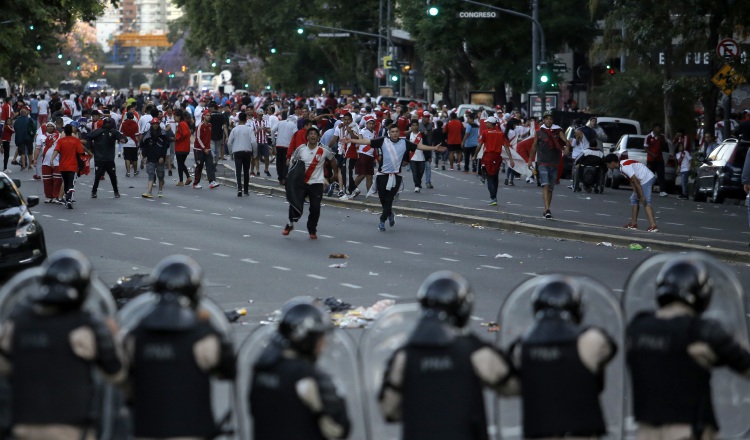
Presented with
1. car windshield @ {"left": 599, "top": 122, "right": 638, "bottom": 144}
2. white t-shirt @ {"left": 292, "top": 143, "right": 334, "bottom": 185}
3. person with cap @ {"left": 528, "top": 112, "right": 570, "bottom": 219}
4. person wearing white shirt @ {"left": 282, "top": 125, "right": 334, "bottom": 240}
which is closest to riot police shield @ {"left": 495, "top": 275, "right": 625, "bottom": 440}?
person wearing white shirt @ {"left": 282, "top": 125, "right": 334, "bottom": 240}

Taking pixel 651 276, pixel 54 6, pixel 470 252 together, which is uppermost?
pixel 54 6

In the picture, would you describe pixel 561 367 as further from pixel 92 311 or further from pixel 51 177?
pixel 51 177

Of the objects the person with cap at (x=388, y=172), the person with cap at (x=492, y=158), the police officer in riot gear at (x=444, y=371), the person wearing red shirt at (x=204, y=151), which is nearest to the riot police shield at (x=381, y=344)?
the police officer in riot gear at (x=444, y=371)

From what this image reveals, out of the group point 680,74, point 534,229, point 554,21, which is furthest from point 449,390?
point 554,21

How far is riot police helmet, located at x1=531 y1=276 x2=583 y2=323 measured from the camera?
5641 mm

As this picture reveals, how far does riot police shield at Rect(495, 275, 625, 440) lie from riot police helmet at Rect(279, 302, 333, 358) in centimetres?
130

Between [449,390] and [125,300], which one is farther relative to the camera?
[125,300]

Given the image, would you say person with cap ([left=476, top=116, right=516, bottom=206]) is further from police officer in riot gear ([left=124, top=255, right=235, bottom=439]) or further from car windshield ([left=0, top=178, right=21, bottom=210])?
police officer in riot gear ([left=124, top=255, right=235, bottom=439])

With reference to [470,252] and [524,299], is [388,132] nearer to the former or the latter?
[470,252]

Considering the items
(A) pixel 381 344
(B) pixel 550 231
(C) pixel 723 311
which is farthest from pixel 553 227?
(A) pixel 381 344

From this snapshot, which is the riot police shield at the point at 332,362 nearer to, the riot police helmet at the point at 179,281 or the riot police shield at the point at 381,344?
the riot police shield at the point at 381,344

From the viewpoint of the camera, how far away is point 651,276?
6.96 meters

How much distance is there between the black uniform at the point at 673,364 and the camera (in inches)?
229

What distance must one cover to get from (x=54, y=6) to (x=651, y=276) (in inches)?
1478
